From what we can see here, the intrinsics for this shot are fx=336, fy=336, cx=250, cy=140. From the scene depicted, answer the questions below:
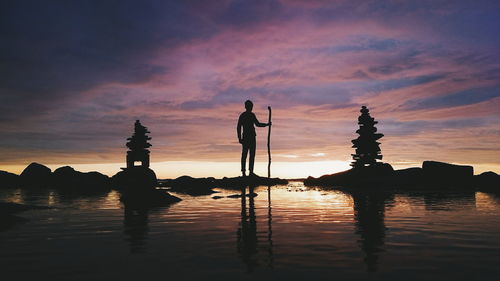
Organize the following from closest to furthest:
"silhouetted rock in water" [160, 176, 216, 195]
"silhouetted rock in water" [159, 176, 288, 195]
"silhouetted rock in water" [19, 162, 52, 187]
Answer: "silhouetted rock in water" [159, 176, 288, 195]
"silhouetted rock in water" [160, 176, 216, 195]
"silhouetted rock in water" [19, 162, 52, 187]

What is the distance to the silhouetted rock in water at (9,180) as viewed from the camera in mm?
43266

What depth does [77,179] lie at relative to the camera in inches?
1678

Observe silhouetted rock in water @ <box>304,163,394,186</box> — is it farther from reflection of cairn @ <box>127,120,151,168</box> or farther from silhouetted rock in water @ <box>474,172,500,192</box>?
reflection of cairn @ <box>127,120,151,168</box>

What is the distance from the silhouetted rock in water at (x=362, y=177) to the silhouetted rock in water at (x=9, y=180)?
4007cm

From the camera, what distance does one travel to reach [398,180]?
Answer: 35688 millimetres

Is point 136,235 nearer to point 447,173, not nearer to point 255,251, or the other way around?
point 255,251

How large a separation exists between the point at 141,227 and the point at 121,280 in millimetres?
3777

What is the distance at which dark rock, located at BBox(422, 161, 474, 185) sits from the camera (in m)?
34.1

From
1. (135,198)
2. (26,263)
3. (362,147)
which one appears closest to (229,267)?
(26,263)

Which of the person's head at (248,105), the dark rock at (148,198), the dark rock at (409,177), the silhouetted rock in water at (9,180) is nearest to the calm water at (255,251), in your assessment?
the dark rock at (148,198)

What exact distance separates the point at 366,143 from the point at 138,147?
30.5m

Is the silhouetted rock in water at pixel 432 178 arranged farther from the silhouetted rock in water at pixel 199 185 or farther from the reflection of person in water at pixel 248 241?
the reflection of person in water at pixel 248 241

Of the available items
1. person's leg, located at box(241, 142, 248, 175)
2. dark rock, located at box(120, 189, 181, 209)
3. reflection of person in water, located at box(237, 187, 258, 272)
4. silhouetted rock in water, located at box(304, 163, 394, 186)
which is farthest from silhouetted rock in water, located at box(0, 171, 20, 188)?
reflection of person in water, located at box(237, 187, 258, 272)

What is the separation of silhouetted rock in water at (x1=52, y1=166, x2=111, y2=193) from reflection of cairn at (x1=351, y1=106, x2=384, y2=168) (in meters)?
31.8
